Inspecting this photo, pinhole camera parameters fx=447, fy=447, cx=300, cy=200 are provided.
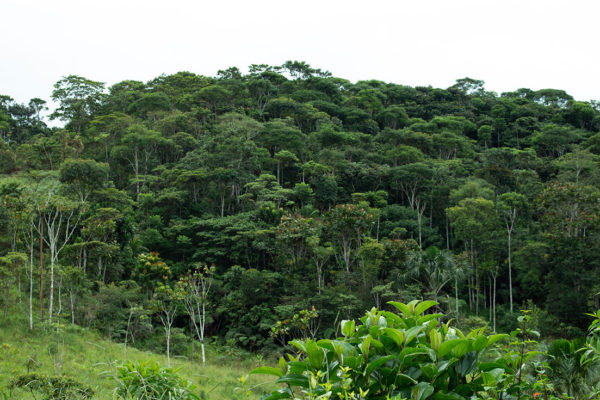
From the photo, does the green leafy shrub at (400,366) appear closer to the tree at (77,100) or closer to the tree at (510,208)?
the tree at (510,208)

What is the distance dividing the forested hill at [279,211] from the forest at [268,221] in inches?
4.2

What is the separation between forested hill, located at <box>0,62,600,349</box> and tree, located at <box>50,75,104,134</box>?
0.51 feet

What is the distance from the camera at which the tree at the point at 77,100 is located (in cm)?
3391

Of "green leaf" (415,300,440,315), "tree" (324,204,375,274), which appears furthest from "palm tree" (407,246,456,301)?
"green leaf" (415,300,440,315)

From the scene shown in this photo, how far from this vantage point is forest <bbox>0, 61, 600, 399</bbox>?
17328 mm

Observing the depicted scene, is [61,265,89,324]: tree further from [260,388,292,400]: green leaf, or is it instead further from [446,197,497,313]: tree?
[446,197,497,313]: tree

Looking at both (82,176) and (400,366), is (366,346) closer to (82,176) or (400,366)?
(400,366)

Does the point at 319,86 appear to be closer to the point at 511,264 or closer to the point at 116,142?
the point at 116,142

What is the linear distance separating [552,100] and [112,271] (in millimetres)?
45043

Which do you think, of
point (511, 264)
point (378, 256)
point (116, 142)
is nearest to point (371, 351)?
point (378, 256)

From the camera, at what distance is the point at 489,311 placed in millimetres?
22438

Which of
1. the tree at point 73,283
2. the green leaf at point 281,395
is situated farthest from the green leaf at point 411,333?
the tree at point 73,283

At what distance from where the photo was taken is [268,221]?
22906 millimetres

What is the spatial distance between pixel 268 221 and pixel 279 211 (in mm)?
767
